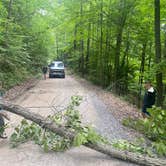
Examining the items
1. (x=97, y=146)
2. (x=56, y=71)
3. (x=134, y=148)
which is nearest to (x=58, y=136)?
(x=97, y=146)

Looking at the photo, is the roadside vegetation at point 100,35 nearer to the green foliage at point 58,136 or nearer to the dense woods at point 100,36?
the dense woods at point 100,36

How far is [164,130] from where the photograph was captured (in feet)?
30.1

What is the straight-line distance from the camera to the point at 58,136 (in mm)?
8586

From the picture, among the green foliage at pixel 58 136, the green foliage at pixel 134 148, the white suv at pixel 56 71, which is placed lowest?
the green foliage at pixel 134 148

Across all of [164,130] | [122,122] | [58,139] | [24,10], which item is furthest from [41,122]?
[24,10]

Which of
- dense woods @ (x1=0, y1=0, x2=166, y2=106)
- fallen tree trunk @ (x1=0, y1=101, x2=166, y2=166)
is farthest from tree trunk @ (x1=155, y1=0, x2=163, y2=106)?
fallen tree trunk @ (x1=0, y1=101, x2=166, y2=166)

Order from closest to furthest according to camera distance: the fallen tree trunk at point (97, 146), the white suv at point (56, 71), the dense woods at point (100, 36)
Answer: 1. the fallen tree trunk at point (97, 146)
2. the dense woods at point (100, 36)
3. the white suv at point (56, 71)

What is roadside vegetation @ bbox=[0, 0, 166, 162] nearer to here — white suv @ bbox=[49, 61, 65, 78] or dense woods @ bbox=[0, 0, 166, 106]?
dense woods @ bbox=[0, 0, 166, 106]

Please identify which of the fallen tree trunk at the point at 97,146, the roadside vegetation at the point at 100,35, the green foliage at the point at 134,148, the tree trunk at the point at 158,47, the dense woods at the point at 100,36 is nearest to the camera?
the fallen tree trunk at the point at 97,146

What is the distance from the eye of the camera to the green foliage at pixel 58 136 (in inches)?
320

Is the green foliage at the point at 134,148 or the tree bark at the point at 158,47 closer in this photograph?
the green foliage at the point at 134,148

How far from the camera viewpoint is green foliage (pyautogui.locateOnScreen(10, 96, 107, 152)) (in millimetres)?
8133

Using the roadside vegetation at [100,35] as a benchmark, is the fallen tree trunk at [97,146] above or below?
below

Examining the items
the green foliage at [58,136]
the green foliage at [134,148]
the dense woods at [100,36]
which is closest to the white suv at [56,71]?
the dense woods at [100,36]
